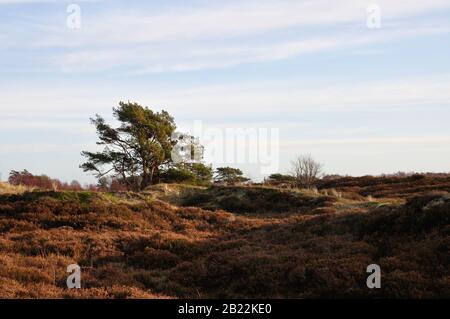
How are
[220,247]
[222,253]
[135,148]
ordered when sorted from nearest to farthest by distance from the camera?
[222,253], [220,247], [135,148]

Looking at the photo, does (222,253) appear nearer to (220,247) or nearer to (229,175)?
(220,247)

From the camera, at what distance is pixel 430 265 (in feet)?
38.6

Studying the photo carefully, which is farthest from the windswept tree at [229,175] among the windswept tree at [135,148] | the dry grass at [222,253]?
the dry grass at [222,253]

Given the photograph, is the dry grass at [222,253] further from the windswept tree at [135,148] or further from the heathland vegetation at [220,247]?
the windswept tree at [135,148]

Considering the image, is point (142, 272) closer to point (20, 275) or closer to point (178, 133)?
point (20, 275)

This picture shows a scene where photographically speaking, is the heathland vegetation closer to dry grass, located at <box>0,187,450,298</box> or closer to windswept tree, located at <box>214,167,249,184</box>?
dry grass, located at <box>0,187,450,298</box>

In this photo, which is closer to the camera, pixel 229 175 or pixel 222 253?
pixel 222 253

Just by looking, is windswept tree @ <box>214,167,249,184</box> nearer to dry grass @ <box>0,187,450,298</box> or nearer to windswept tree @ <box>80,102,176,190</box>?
windswept tree @ <box>80,102,176,190</box>

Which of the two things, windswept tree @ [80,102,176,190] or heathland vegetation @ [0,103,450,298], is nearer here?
heathland vegetation @ [0,103,450,298]

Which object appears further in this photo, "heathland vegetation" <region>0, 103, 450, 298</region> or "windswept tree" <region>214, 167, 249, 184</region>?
"windswept tree" <region>214, 167, 249, 184</region>

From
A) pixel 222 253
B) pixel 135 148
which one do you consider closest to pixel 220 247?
pixel 222 253

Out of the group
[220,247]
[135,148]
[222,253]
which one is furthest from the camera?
[135,148]

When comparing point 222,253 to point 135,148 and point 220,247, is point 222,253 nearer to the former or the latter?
point 220,247

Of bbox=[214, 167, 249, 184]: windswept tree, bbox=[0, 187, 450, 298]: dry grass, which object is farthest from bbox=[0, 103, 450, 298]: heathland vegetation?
bbox=[214, 167, 249, 184]: windswept tree
